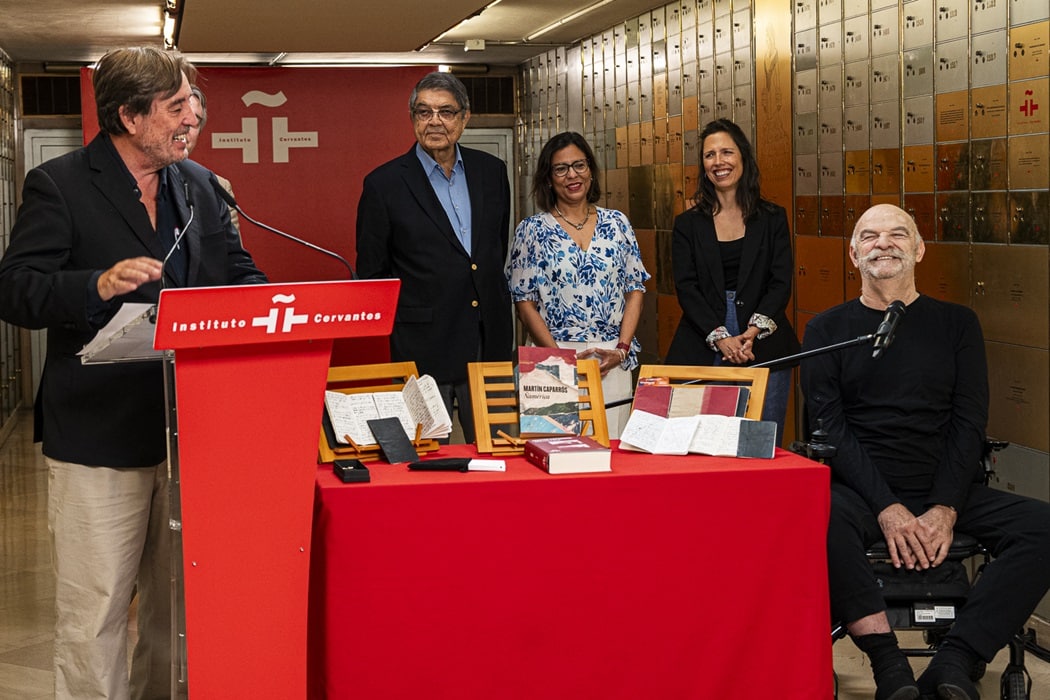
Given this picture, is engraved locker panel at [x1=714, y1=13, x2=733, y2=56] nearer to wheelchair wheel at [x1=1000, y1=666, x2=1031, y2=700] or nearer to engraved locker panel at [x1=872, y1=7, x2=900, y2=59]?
engraved locker panel at [x1=872, y1=7, x2=900, y2=59]

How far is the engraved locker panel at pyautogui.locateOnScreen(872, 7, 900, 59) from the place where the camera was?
430 cm

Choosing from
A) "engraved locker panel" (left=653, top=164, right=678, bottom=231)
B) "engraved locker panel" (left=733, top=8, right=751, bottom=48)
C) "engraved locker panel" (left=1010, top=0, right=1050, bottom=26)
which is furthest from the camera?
"engraved locker panel" (left=653, top=164, right=678, bottom=231)

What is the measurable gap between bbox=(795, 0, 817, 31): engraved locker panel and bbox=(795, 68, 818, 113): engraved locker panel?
18 centimetres

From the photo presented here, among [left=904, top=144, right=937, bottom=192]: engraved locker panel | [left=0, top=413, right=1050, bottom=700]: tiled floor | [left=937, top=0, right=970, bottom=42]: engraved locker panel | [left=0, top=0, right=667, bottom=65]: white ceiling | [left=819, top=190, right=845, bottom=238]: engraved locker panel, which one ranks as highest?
[left=0, top=0, right=667, bottom=65]: white ceiling

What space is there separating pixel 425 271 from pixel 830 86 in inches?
81.1

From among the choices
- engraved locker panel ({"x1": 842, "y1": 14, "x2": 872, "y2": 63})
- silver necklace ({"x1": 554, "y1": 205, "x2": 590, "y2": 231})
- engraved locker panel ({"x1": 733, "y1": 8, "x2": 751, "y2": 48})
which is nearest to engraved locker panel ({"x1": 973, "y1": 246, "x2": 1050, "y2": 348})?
engraved locker panel ({"x1": 842, "y1": 14, "x2": 872, "y2": 63})

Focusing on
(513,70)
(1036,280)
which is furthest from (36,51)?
(1036,280)

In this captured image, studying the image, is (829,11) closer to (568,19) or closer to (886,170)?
(886,170)

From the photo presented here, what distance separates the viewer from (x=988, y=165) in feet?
12.5

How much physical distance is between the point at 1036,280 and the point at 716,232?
104 cm

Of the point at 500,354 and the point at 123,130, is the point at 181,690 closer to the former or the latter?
the point at 123,130

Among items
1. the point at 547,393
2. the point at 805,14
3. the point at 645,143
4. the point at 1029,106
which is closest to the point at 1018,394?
the point at 1029,106

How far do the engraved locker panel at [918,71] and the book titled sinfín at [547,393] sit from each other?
6.75ft

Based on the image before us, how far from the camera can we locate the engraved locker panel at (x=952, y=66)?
153 inches
